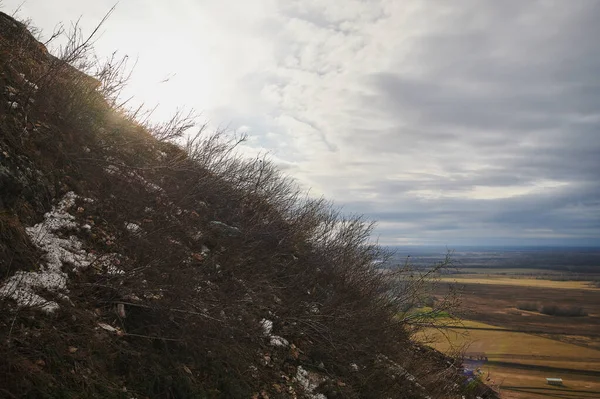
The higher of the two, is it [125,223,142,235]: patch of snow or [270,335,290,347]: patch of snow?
[125,223,142,235]: patch of snow

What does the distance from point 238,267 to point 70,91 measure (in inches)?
165

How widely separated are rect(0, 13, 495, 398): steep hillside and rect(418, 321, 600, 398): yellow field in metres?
26.6

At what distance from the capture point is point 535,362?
133ft

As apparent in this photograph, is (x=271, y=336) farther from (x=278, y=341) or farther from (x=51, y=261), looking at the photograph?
(x=51, y=261)

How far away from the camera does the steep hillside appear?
3217 mm

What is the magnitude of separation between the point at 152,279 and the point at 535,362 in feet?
160

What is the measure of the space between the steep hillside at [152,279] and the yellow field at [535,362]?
2662cm

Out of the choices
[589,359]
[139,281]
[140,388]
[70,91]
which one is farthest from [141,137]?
[589,359]

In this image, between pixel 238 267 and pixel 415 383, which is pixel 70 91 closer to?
pixel 238 267

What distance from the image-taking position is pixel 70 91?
6.33 m

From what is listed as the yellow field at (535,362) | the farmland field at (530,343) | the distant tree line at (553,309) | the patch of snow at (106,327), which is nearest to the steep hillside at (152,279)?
the patch of snow at (106,327)

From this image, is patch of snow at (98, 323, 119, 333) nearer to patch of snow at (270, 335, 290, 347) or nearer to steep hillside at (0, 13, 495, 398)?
steep hillside at (0, 13, 495, 398)

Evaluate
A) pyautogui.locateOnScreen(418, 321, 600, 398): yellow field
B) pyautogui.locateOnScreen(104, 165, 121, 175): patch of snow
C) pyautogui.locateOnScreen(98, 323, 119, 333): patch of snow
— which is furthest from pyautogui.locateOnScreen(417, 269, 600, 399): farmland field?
pyautogui.locateOnScreen(104, 165, 121, 175): patch of snow

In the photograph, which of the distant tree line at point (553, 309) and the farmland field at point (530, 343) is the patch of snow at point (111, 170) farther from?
the distant tree line at point (553, 309)
